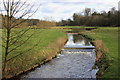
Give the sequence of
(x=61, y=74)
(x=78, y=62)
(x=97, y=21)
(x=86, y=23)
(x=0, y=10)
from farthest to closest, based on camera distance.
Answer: (x=86, y=23) → (x=97, y=21) → (x=78, y=62) → (x=61, y=74) → (x=0, y=10)

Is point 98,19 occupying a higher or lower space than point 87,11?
lower

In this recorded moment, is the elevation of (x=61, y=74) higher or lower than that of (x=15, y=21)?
lower

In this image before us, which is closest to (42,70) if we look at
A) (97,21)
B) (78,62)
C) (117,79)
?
(78,62)

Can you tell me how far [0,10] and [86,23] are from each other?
3048 inches

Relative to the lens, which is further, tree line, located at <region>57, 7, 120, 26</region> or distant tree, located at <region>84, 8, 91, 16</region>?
distant tree, located at <region>84, 8, 91, 16</region>

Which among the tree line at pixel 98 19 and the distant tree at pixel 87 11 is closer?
the tree line at pixel 98 19

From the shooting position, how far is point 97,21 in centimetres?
7400

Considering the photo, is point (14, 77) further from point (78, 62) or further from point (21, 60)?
point (78, 62)

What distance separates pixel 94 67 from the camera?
565 inches

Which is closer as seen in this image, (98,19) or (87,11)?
(98,19)

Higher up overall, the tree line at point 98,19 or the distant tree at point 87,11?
the distant tree at point 87,11

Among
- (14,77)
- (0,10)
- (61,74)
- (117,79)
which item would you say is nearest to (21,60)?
(14,77)

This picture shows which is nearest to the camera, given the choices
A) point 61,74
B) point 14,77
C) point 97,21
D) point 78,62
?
point 14,77

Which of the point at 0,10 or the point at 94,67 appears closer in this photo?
the point at 0,10
